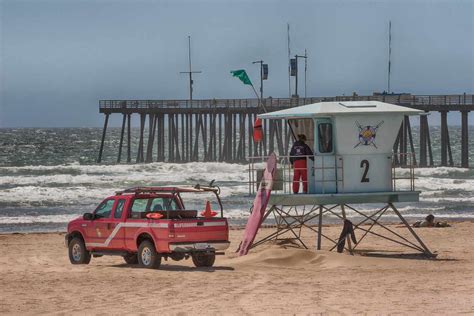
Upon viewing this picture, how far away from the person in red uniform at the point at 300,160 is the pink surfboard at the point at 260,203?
0.45 m

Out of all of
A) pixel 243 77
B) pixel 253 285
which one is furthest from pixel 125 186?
pixel 253 285

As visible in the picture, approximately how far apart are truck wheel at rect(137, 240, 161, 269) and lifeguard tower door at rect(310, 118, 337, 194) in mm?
4284

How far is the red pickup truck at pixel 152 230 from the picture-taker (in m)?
21.5

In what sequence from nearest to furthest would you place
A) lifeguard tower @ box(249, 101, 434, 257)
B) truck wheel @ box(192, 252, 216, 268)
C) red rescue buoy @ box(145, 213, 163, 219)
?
red rescue buoy @ box(145, 213, 163, 219) → truck wheel @ box(192, 252, 216, 268) → lifeguard tower @ box(249, 101, 434, 257)

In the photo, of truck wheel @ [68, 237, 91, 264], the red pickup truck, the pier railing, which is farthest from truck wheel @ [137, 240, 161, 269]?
the pier railing

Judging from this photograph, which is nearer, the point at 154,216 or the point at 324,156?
the point at 154,216

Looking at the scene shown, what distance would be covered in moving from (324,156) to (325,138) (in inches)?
14.7

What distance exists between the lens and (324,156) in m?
24.6

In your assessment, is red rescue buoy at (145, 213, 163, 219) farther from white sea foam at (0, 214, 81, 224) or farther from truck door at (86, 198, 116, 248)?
white sea foam at (0, 214, 81, 224)

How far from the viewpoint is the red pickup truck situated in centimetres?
2153

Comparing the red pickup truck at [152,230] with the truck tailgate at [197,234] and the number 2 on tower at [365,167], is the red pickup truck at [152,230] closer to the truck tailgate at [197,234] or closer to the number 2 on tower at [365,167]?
the truck tailgate at [197,234]

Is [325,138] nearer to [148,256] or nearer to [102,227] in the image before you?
[148,256]

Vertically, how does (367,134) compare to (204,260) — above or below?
above

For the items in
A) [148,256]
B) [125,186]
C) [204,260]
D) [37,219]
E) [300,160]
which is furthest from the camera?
[125,186]
